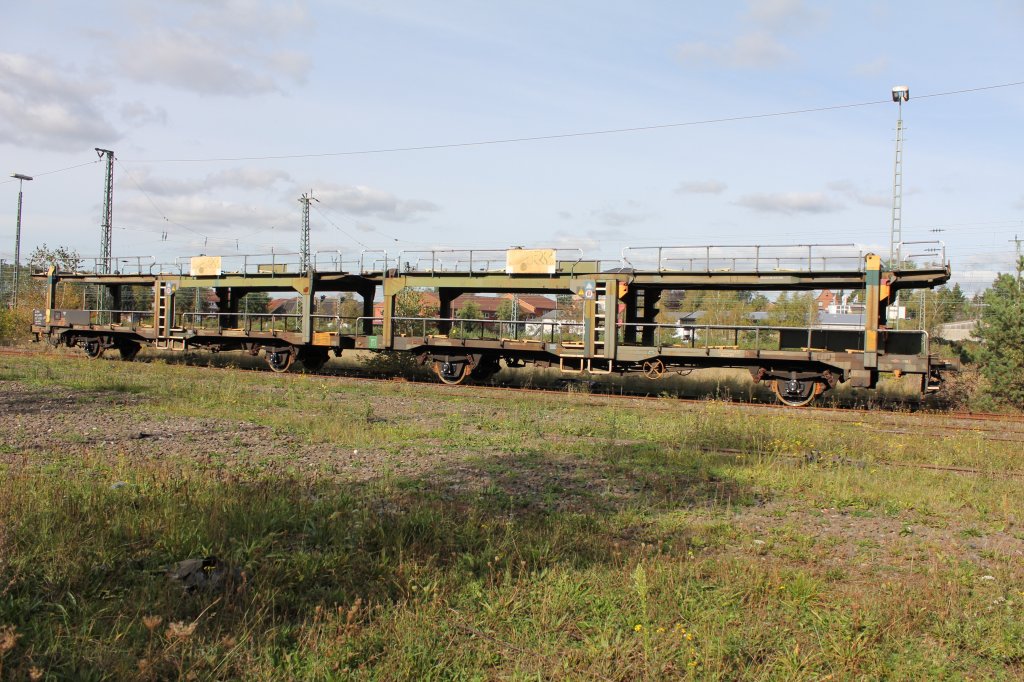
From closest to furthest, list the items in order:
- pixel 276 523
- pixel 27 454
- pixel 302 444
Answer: pixel 276 523 → pixel 27 454 → pixel 302 444

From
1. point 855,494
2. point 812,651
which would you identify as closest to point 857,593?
point 812,651

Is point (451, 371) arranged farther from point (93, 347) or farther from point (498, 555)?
point (93, 347)

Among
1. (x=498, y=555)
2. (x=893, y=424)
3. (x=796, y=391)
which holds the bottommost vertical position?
(x=498, y=555)

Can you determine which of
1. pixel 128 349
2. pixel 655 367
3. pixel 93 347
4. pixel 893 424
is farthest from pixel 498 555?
pixel 93 347

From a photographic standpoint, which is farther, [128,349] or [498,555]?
[128,349]

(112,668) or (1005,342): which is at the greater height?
(1005,342)

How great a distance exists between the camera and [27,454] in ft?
25.7

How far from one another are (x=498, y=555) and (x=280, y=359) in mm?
18431

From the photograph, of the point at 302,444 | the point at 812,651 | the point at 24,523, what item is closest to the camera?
the point at 812,651

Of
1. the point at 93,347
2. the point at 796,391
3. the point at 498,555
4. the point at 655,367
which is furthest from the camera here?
the point at 93,347

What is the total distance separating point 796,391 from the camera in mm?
15758

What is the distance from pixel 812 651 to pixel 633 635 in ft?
3.19

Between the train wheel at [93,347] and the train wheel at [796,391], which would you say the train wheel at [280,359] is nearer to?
the train wheel at [93,347]

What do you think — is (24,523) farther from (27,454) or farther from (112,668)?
(27,454)
